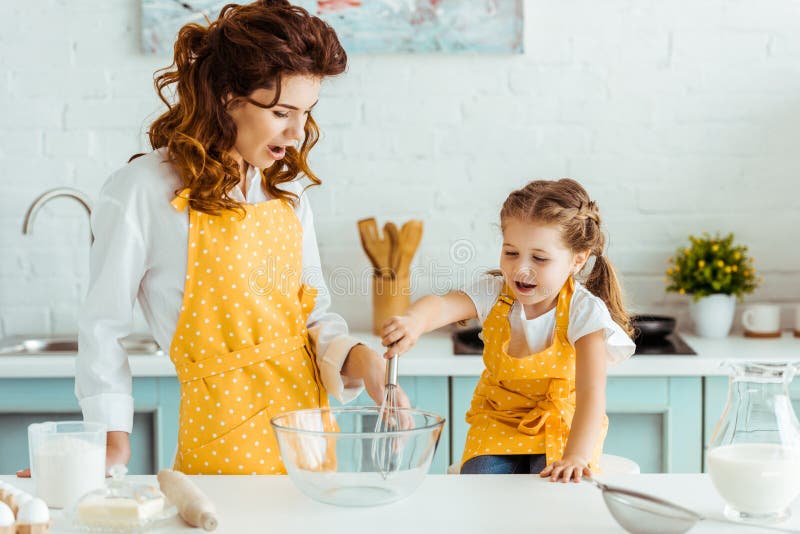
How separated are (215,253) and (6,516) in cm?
64

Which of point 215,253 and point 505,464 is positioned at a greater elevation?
point 215,253

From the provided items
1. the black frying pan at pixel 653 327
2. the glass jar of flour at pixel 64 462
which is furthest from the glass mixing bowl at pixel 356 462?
the black frying pan at pixel 653 327

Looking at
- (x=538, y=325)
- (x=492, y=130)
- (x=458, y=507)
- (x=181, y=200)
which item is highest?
(x=492, y=130)

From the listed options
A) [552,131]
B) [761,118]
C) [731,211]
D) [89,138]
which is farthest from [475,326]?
[89,138]

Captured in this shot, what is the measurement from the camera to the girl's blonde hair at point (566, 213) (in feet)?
5.75

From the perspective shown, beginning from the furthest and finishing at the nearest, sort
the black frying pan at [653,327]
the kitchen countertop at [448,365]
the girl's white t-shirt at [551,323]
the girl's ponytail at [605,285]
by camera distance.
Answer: the black frying pan at [653,327]
the kitchen countertop at [448,365]
the girl's ponytail at [605,285]
the girl's white t-shirt at [551,323]

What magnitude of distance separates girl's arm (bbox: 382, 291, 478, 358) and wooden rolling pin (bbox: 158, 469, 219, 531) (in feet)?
1.31

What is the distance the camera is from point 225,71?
1604 mm

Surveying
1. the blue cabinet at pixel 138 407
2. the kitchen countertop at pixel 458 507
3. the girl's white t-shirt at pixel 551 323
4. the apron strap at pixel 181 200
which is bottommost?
the blue cabinet at pixel 138 407

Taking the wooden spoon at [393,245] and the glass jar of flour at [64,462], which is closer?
the glass jar of flour at [64,462]

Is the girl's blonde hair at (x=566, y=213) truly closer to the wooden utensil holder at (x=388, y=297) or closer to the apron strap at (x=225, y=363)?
the apron strap at (x=225, y=363)

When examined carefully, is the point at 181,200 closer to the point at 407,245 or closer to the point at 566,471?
the point at 566,471

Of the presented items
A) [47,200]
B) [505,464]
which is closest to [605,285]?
[505,464]

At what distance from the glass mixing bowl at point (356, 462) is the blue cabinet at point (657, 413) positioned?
1.26 m
